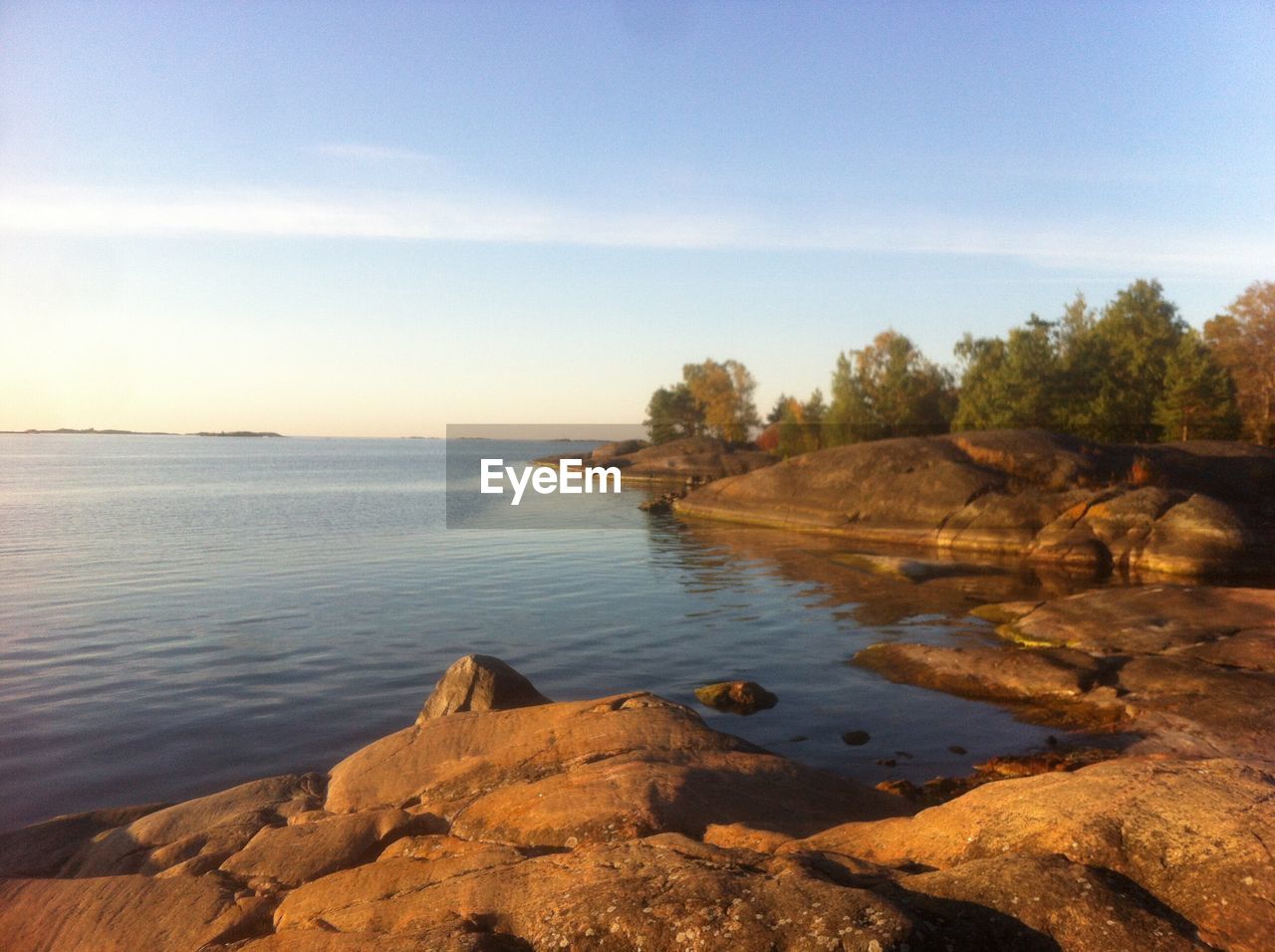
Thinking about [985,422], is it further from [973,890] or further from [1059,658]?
[973,890]

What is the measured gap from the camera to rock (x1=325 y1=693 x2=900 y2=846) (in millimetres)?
8289

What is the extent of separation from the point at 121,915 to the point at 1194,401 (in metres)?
66.1

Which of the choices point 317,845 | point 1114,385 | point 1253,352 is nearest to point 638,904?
point 317,845

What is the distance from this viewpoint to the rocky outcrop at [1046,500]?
32531mm

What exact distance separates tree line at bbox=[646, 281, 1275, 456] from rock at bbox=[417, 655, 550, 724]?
57.2 m

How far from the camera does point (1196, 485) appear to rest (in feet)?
135

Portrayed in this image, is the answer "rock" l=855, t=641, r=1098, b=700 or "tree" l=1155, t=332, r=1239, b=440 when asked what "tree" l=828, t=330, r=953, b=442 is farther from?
"rock" l=855, t=641, r=1098, b=700

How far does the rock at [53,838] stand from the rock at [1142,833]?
820 centimetres

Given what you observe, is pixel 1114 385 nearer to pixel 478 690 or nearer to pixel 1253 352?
pixel 1253 352

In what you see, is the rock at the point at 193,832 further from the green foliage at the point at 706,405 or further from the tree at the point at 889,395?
the green foliage at the point at 706,405

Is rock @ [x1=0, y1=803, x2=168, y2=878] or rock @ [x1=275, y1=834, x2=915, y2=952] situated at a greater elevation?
rock @ [x1=275, y1=834, x2=915, y2=952]

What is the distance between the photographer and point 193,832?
9.90m

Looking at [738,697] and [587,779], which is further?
[738,697]

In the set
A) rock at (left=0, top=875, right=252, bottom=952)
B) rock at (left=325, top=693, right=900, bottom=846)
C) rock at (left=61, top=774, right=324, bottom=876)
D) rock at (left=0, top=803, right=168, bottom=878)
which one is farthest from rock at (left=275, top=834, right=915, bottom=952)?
Result: rock at (left=0, top=803, right=168, bottom=878)
